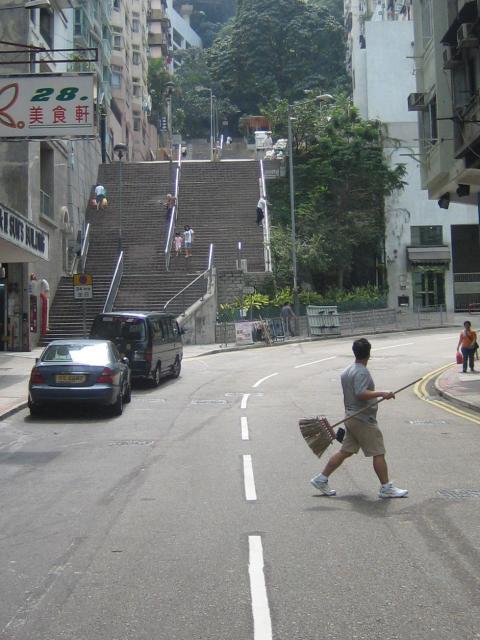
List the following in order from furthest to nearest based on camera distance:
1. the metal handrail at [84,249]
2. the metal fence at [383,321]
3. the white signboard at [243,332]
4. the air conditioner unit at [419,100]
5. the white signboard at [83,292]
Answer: the metal fence at [383,321], the metal handrail at [84,249], the white signboard at [243,332], the air conditioner unit at [419,100], the white signboard at [83,292]

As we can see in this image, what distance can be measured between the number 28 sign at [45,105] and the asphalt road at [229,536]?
5620 millimetres

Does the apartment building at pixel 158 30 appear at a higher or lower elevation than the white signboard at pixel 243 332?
higher

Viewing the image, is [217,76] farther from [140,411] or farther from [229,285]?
[140,411]

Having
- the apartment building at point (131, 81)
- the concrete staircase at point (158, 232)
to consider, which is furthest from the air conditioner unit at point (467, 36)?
the apartment building at point (131, 81)

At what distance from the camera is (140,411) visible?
49.3ft

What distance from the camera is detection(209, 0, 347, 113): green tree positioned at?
3004 inches

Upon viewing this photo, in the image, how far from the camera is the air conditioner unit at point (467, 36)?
1722 centimetres

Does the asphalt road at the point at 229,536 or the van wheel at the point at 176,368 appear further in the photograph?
the van wheel at the point at 176,368

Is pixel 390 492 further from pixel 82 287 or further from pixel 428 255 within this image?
pixel 428 255

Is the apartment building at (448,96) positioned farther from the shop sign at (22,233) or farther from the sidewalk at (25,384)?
the shop sign at (22,233)

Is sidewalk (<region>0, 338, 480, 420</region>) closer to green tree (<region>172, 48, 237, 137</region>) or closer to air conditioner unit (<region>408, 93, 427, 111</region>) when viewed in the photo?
air conditioner unit (<region>408, 93, 427, 111</region>)

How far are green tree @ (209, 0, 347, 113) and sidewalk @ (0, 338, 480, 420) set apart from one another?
182 feet

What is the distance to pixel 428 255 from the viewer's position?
155 ft

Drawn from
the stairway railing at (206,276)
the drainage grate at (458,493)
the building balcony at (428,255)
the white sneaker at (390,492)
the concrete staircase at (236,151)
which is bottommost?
the drainage grate at (458,493)
